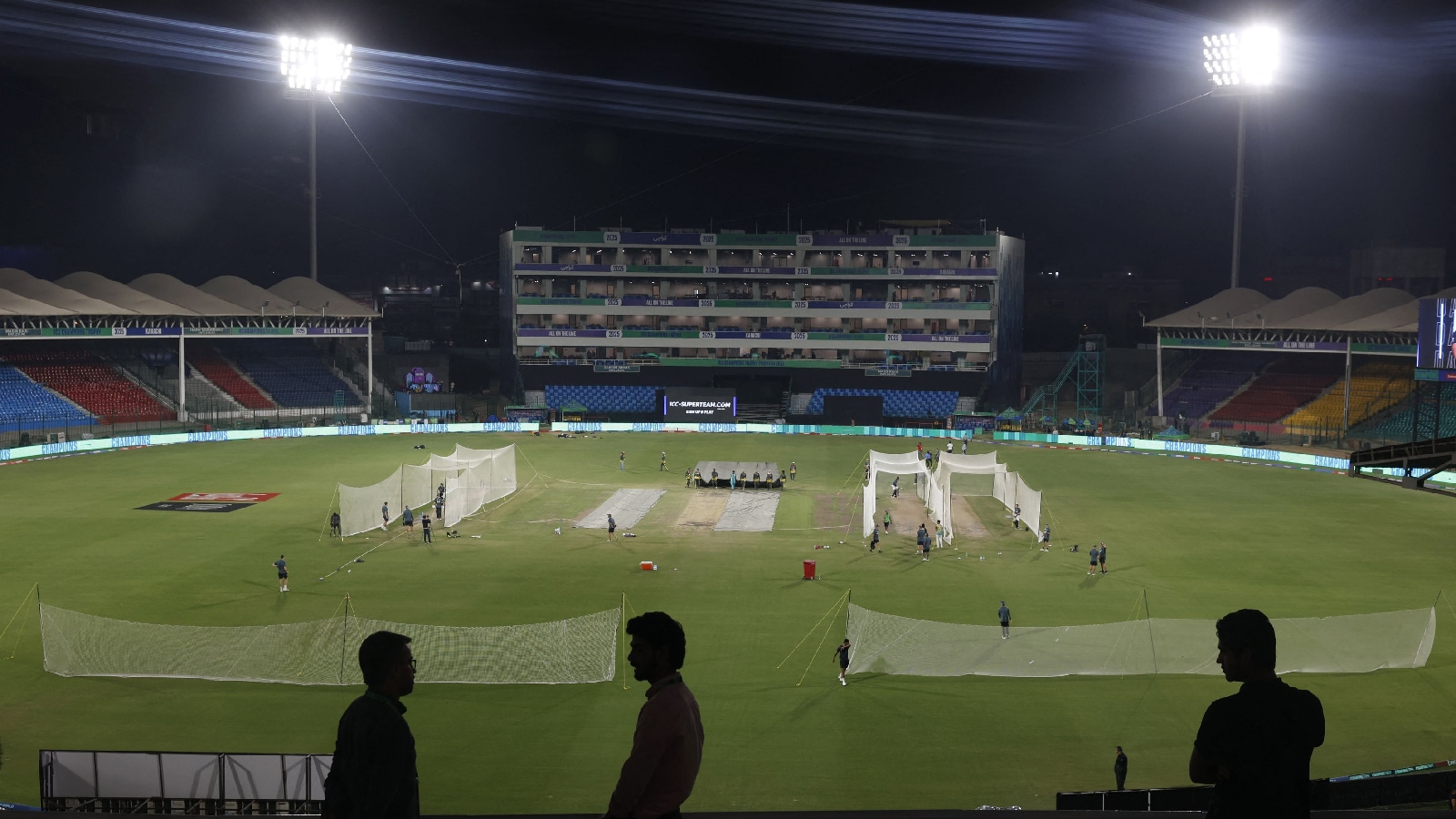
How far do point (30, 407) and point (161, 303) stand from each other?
1280 cm

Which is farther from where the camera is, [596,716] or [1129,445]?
[1129,445]

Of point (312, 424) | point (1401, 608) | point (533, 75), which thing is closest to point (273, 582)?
point (1401, 608)

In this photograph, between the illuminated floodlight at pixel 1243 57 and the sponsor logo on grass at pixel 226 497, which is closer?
the sponsor logo on grass at pixel 226 497

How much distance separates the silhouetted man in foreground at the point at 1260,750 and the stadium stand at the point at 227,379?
3543 inches

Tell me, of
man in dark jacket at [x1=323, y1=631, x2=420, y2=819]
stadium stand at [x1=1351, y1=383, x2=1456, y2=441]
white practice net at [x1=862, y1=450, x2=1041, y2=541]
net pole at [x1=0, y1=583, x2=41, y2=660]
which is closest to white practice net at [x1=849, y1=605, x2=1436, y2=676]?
white practice net at [x1=862, y1=450, x2=1041, y2=541]

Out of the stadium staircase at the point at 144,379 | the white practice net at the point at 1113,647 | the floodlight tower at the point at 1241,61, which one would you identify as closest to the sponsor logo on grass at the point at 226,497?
the stadium staircase at the point at 144,379

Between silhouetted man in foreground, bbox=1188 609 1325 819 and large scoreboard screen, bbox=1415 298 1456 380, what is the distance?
56806mm

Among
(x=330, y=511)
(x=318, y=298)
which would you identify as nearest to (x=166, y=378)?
(x=318, y=298)

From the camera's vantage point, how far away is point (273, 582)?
3481 centimetres

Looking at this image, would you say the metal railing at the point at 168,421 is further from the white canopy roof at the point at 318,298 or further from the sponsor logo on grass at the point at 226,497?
the sponsor logo on grass at the point at 226,497

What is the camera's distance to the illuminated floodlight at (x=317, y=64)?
8275 cm

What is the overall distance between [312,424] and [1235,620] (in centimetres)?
8640

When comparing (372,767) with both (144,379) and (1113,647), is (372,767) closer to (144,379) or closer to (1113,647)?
(1113,647)

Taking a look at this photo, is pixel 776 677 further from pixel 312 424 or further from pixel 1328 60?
pixel 1328 60
